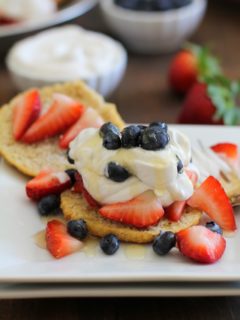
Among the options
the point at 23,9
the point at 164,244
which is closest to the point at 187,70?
the point at 23,9

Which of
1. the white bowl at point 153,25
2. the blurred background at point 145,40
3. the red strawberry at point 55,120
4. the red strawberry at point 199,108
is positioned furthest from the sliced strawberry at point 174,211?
the white bowl at point 153,25

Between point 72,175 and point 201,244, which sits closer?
point 201,244

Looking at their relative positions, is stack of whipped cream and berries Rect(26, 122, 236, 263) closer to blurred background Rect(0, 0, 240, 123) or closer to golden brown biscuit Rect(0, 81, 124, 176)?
golden brown biscuit Rect(0, 81, 124, 176)

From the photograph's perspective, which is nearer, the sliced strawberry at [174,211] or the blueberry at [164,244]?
the blueberry at [164,244]

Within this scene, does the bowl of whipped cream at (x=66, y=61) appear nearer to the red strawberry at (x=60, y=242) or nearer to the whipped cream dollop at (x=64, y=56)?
the whipped cream dollop at (x=64, y=56)

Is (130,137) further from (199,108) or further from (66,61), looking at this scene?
(66,61)
